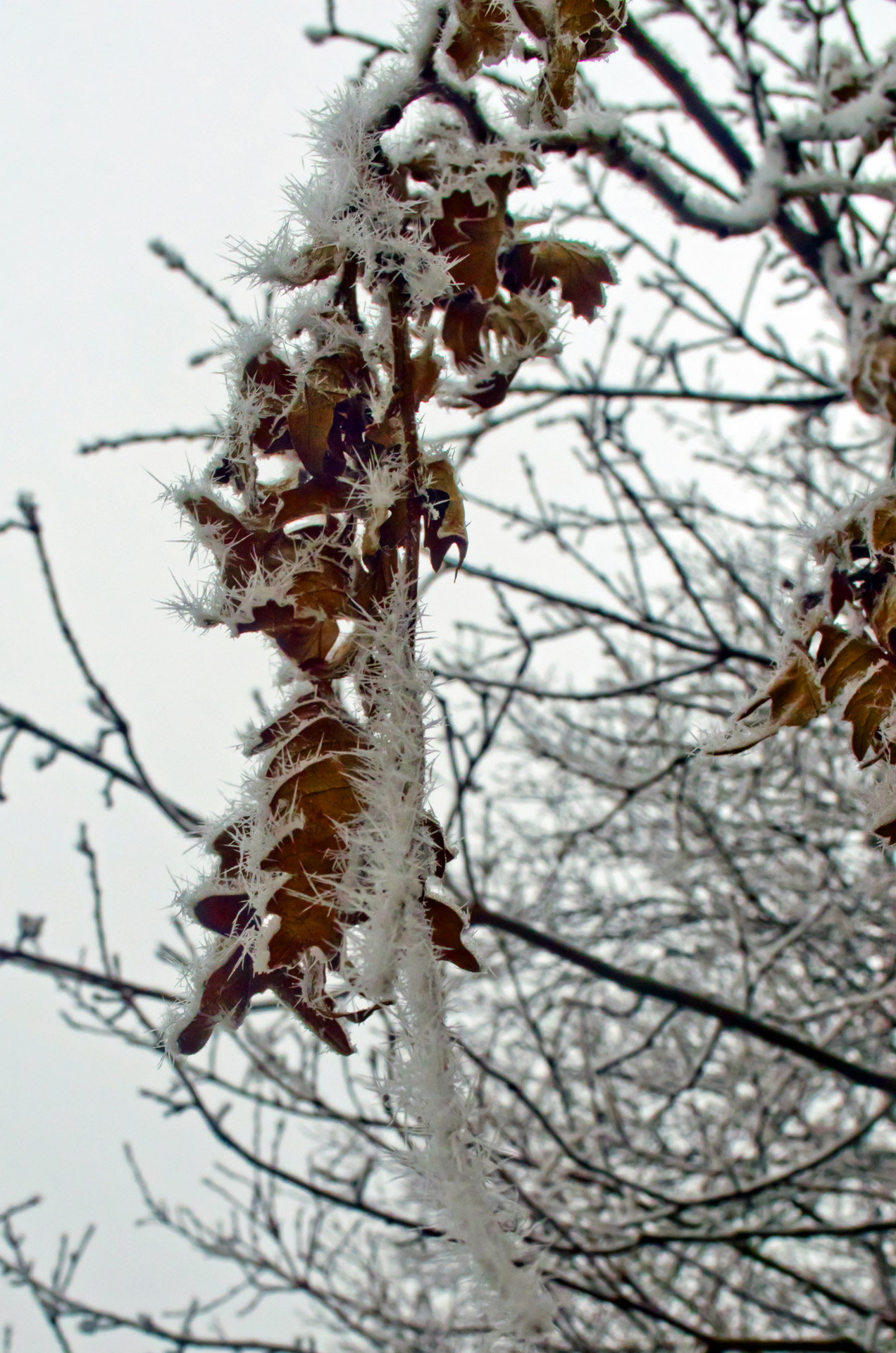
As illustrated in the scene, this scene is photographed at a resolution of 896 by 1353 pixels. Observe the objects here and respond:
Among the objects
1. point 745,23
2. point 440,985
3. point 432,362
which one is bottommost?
point 440,985

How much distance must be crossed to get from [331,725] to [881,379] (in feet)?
6.40

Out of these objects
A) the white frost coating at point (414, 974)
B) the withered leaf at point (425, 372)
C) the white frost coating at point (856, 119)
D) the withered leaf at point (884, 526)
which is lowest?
the white frost coating at point (414, 974)

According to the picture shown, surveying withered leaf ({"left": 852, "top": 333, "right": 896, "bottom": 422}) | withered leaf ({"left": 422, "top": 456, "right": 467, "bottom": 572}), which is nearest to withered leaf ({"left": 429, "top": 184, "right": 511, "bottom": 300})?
withered leaf ({"left": 422, "top": 456, "right": 467, "bottom": 572})

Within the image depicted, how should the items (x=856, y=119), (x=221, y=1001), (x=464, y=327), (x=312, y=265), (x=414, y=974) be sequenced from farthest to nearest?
(x=856, y=119)
(x=464, y=327)
(x=312, y=265)
(x=221, y=1001)
(x=414, y=974)

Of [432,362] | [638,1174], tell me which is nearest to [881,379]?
[432,362]

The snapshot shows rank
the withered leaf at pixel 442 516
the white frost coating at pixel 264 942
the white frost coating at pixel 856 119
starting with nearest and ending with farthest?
the white frost coating at pixel 264 942, the withered leaf at pixel 442 516, the white frost coating at pixel 856 119

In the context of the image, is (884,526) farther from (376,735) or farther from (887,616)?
(376,735)

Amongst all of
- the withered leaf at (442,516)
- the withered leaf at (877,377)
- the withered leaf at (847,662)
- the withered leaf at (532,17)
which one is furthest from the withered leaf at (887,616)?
the withered leaf at (877,377)

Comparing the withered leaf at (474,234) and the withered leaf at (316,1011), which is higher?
the withered leaf at (474,234)

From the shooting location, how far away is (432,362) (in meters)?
0.83

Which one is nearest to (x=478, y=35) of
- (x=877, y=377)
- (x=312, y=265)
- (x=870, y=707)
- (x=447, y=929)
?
(x=312, y=265)

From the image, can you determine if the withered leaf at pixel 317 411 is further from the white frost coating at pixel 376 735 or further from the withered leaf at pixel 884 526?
the withered leaf at pixel 884 526

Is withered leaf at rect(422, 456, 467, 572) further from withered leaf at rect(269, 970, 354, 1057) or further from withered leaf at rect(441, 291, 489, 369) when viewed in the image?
withered leaf at rect(269, 970, 354, 1057)

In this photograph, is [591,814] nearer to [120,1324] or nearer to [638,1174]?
[638,1174]
